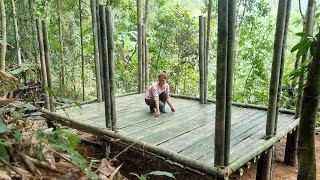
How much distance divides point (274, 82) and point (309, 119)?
148cm

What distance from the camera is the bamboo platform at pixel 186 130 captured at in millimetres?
2676

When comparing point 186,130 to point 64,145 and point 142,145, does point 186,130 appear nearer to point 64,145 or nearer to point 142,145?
point 142,145

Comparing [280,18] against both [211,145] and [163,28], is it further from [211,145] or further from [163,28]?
[163,28]

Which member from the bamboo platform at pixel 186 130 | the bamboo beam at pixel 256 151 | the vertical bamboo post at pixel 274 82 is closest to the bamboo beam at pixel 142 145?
the bamboo platform at pixel 186 130

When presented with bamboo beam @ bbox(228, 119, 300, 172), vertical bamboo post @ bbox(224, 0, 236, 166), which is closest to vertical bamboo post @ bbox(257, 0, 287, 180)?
bamboo beam @ bbox(228, 119, 300, 172)

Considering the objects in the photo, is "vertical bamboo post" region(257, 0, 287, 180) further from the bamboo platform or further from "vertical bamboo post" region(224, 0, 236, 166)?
"vertical bamboo post" region(224, 0, 236, 166)

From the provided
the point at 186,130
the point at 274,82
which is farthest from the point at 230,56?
the point at 186,130

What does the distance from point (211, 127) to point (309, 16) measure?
1.79 m

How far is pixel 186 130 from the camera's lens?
11.4 ft

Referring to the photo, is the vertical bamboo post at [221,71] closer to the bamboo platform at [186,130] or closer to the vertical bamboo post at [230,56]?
the vertical bamboo post at [230,56]

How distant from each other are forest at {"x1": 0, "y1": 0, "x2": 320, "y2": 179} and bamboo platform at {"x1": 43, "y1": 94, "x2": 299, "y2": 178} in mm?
1608

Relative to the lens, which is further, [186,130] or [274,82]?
[186,130]

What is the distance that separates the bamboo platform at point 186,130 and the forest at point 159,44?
5.28 feet

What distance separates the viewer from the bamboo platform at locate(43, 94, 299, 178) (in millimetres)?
2676
